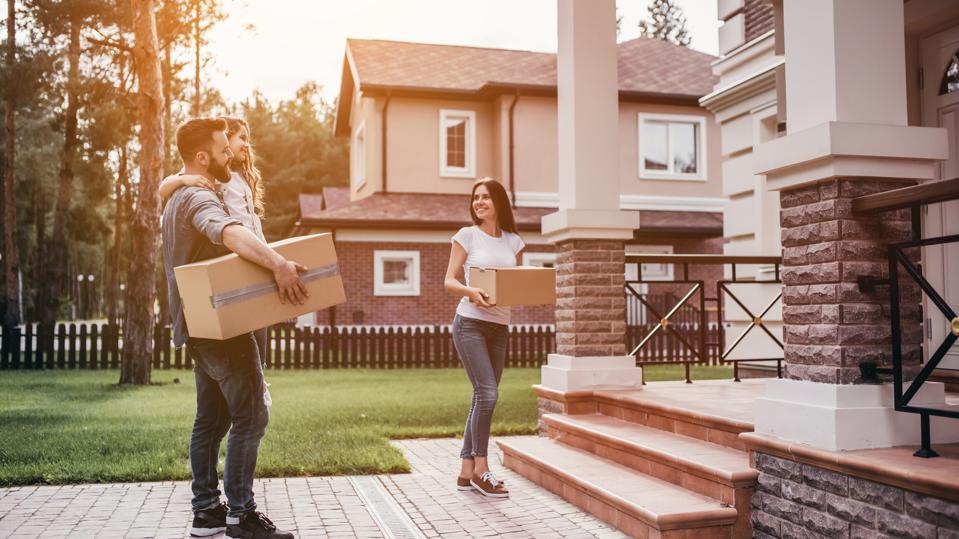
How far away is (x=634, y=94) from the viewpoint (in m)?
23.9

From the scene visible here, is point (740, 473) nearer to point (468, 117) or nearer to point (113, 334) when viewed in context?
point (113, 334)

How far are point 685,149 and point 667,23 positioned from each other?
42404 millimetres

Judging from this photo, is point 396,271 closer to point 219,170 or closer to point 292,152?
point 219,170

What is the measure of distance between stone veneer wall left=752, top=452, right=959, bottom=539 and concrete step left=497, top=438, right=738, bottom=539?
0.23 metres

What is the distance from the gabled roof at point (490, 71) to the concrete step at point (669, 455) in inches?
678

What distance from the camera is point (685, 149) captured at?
24.7 meters

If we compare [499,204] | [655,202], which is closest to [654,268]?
[655,202]

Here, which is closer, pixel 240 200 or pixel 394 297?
pixel 240 200

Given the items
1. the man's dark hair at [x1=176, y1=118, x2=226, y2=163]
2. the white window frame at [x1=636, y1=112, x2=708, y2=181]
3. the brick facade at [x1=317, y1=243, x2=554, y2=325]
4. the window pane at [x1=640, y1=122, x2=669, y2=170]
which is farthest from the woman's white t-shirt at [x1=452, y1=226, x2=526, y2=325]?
the window pane at [x1=640, y1=122, x2=669, y2=170]

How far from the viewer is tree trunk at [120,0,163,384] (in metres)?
14.3

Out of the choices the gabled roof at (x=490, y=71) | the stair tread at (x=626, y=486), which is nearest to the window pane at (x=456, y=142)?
the gabled roof at (x=490, y=71)

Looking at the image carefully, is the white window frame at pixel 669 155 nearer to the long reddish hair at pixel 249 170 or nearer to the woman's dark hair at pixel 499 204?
the woman's dark hair at pixel 499 204

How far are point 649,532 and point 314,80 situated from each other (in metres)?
56.6

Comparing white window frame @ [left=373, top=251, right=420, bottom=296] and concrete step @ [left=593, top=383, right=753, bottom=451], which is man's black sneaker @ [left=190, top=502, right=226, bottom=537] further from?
white window frame @ [left=373, top=251, right=420, bottom=296]
